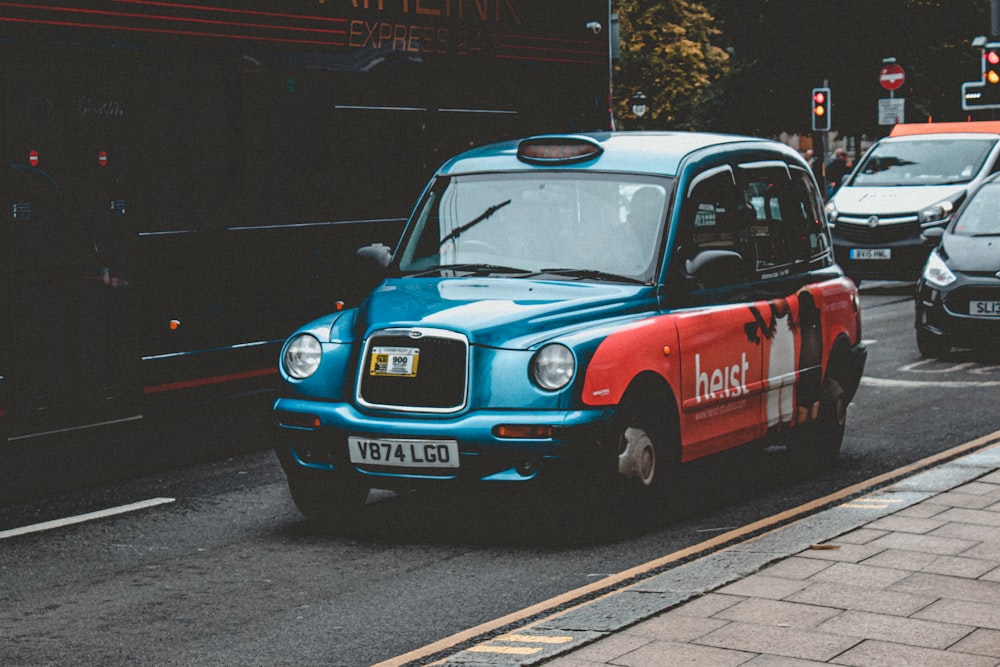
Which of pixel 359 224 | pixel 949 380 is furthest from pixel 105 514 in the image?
pixel 949 380

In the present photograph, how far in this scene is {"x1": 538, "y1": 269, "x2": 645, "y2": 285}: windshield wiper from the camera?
792 cm

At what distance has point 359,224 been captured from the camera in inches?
478

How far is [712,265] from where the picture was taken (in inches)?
314

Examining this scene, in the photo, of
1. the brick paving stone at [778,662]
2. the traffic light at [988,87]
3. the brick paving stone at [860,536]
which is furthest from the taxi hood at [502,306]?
the traffic light at [988,87]

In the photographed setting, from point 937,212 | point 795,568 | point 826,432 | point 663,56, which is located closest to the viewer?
point 795,568

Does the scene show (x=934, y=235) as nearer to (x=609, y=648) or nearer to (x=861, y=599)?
(x=861, y=599)

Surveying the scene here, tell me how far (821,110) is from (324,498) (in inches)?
865

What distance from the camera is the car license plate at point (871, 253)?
21.2 metres

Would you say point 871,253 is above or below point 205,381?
below

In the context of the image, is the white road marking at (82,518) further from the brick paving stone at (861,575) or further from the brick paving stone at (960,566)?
the brick paving stone at (960,566)

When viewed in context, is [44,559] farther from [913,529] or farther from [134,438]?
[913,529]

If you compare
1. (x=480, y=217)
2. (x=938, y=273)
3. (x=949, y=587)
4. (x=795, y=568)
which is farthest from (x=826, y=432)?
(x=938, y=273)

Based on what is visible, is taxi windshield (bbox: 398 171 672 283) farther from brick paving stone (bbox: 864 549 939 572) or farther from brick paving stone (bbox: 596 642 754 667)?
brick paving stone (bbox: 596 642 754 667)

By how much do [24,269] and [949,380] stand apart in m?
7.27
